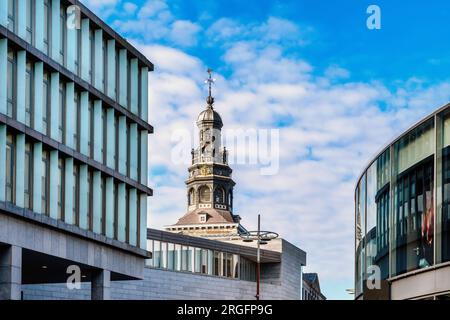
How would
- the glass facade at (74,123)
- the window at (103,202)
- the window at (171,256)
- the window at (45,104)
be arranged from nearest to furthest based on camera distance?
the glass facade at (74,123), the window at (45,104), the window at (103,202), the window at (171,256)

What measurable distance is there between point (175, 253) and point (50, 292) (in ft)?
90.8

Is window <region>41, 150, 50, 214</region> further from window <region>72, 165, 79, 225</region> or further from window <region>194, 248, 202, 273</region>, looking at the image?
window <region>194, 248, 202, 273</region>

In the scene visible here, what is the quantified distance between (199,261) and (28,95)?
59649 millimetres

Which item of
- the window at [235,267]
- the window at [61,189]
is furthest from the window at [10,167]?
the window at [235,267]

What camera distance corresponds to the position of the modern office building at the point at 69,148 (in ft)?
134

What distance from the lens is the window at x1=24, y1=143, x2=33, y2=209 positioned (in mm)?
41675

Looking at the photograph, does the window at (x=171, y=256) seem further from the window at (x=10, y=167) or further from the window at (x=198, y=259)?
the window at (x=10, y=167)

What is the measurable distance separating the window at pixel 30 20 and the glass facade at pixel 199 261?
49.9 meters

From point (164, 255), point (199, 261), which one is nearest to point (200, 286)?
point (199, 261)

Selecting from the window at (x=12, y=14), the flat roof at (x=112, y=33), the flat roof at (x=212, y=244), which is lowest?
the flat roof at (x=212, y=244)

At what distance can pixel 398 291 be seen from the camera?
3356 centimetres

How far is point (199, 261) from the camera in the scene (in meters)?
100

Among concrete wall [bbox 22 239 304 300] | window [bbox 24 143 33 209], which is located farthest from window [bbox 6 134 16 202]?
concrete wall [bbox 22 239 304 300]

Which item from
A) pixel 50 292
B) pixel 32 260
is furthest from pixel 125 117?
pixel 50 292
